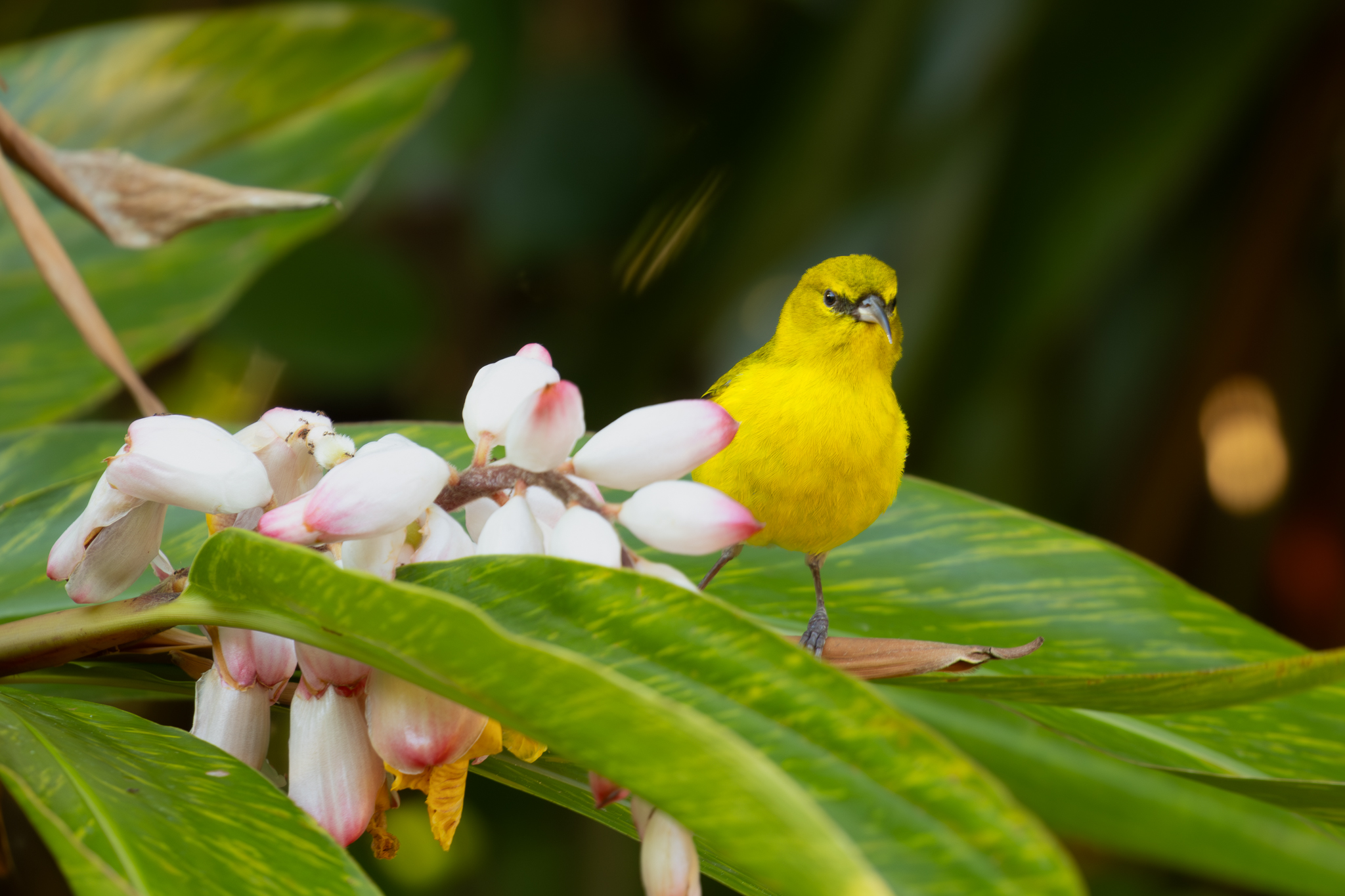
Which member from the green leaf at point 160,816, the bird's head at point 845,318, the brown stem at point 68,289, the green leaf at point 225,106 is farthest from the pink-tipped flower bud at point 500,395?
the green leaf at point 225,106

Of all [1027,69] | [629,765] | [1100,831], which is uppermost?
[1027,69]

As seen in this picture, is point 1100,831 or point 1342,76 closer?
point 1100,831

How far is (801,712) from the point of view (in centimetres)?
22

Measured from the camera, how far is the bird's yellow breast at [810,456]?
0.48 meters

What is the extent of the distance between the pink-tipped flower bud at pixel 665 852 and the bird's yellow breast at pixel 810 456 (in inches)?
7.3

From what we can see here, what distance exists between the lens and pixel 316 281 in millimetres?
1277

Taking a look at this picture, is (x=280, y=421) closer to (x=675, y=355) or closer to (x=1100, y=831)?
(x=1100, y=831)

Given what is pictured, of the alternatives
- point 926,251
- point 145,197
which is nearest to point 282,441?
point 145,197

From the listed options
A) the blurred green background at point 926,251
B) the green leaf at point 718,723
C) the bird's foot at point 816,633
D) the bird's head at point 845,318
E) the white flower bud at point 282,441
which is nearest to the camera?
the green leaf at point 718,723

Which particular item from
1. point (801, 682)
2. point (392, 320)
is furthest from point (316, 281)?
point (801, 682)

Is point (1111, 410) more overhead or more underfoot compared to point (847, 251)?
A: more underfoot

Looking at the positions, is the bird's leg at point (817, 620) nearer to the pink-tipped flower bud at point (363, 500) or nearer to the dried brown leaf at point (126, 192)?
the pink-tipped flower bud at point (363, 500)

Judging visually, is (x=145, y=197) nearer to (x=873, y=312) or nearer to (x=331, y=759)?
(x=331, y=759)

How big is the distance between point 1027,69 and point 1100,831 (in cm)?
81
